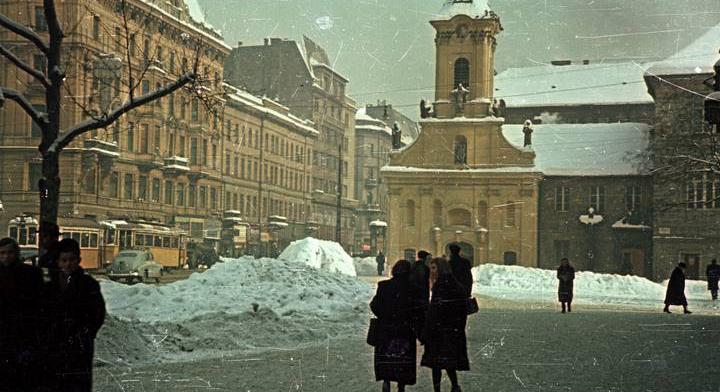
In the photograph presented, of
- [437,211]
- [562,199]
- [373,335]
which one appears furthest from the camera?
[562,199]

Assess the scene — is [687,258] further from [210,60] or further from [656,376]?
[656,376]

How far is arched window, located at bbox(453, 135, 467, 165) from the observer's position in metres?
70.3

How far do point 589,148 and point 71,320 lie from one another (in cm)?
6822

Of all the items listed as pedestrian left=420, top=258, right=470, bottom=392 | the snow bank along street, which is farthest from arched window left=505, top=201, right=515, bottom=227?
pedestrian left=420, top=258, right=470, bottom=392

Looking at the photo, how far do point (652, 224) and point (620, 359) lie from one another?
52.9 metres

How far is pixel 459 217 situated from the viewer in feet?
230

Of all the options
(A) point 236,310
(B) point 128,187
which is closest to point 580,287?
(B) point 128,187

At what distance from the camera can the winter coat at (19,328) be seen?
23.7 ft

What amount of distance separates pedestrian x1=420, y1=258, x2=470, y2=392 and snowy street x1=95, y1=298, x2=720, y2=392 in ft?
4.33

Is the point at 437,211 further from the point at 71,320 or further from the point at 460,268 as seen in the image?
the point at 71,320

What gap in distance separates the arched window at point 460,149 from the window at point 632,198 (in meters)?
11.6


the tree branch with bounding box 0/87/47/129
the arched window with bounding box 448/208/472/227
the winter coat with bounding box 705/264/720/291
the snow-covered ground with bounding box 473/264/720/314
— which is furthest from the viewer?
the arched window with bounding box 448/208/472/227

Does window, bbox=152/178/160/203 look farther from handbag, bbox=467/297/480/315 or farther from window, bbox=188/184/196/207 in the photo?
handbag, bbox=467/297/480/315

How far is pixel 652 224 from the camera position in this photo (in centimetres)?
6712
